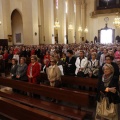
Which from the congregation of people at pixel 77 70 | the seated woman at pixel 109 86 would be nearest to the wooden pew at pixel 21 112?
the seated woman at pixel 109 86

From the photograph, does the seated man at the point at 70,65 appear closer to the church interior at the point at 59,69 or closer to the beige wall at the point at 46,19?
the church interior at the point at 59,69

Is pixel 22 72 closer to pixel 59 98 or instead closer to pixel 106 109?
pixel 59 98

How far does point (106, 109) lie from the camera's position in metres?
3.71

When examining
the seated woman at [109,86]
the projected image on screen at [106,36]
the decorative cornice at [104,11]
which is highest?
the decorative cornice at [104,11]

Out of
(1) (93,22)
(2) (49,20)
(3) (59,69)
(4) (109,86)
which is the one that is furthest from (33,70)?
(1) (93,22)

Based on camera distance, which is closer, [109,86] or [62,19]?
[109,86]

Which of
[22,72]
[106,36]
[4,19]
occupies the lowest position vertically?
[22,72]

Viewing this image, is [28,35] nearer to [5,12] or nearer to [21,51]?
[21,51]

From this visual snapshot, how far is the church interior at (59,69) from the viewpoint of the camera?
3777 millimetres

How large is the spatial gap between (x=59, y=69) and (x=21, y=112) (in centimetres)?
210

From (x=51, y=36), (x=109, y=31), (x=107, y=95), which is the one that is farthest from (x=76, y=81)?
(x=109, y=31)

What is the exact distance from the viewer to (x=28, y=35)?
15570 mm

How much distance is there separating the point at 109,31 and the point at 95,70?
25710mm

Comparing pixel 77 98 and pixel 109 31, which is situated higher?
pixel 109 31
